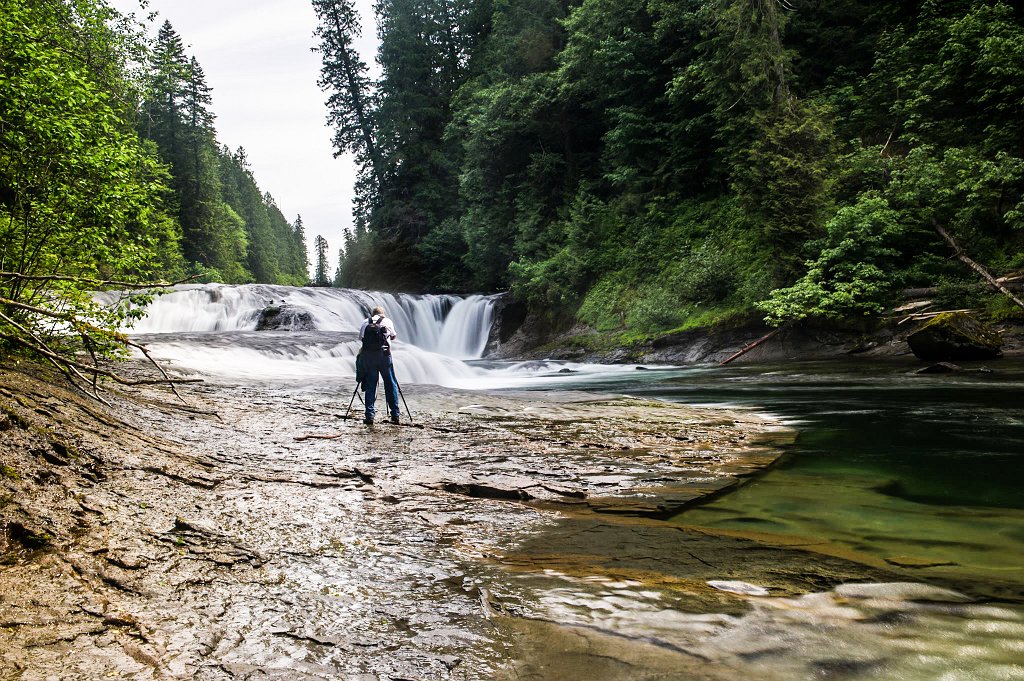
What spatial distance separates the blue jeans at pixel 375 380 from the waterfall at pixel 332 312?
1264 cm

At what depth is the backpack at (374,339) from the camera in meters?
8.50

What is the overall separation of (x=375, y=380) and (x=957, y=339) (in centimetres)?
1287

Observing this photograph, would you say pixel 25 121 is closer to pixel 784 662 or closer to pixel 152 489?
pixel 152 489

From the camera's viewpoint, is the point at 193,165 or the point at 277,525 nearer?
the point at 277,525

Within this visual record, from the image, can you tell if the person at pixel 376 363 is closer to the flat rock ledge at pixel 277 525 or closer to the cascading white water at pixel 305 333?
the flat rock ledge at pixel 277 525

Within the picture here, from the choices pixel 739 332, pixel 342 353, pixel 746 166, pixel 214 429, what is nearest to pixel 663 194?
pixel 746 166

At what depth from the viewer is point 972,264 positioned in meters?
14.3

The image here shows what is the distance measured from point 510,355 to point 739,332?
1127cm

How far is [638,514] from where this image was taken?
4.30 metres

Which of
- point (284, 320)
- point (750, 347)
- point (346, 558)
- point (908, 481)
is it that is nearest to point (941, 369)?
point (750, 347)

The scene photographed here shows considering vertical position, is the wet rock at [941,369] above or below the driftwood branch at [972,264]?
below

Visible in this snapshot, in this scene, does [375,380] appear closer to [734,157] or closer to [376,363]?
[376,363]

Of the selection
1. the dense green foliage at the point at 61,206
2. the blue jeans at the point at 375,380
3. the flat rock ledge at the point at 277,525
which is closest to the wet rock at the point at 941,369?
the flat rock ledge at the point at 277,525

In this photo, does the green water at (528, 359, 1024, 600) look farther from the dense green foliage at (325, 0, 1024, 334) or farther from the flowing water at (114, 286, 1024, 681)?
the dense green foliage at (325, 0, 1024, 334)
